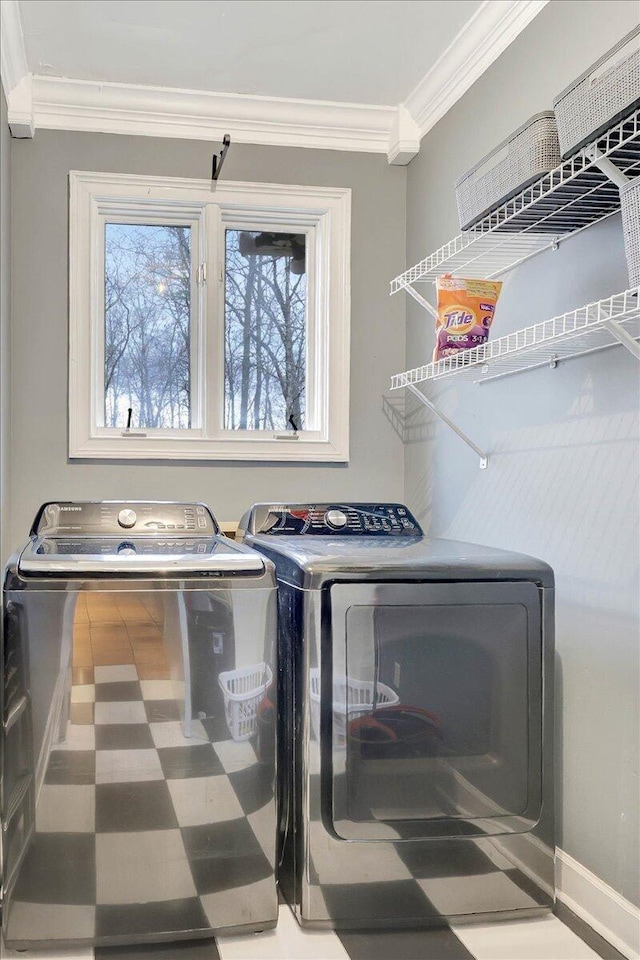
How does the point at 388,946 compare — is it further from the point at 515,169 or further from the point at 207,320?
the point at 207,320

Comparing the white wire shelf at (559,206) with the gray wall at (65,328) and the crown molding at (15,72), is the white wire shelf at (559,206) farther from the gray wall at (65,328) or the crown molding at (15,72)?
the crown molding at (15,72)

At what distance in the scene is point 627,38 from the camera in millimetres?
1511

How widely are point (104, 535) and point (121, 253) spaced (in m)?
1.24

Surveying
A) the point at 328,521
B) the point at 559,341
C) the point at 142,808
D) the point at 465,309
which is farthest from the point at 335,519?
the point at 142,808

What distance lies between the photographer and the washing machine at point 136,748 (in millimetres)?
1784

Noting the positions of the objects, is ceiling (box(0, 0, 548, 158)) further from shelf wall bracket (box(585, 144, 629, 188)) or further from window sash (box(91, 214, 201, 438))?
shelf wall bracket (box(585, 144, 629, 188))

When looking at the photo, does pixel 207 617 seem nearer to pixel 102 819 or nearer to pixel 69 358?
pixel 102 819

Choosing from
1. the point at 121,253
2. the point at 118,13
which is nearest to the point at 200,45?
the point at 118,13

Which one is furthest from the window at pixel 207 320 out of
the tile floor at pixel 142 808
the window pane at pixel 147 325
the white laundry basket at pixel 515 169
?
the tile floor at pixel 142 808

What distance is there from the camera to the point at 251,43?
277 centimetres

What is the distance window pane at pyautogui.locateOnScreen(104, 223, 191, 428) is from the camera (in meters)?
3.26

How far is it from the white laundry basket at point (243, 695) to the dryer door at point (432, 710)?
0.48 feet

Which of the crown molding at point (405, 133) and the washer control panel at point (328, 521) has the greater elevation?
the crown molding at point (405, 133)

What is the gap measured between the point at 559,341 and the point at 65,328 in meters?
1.91
